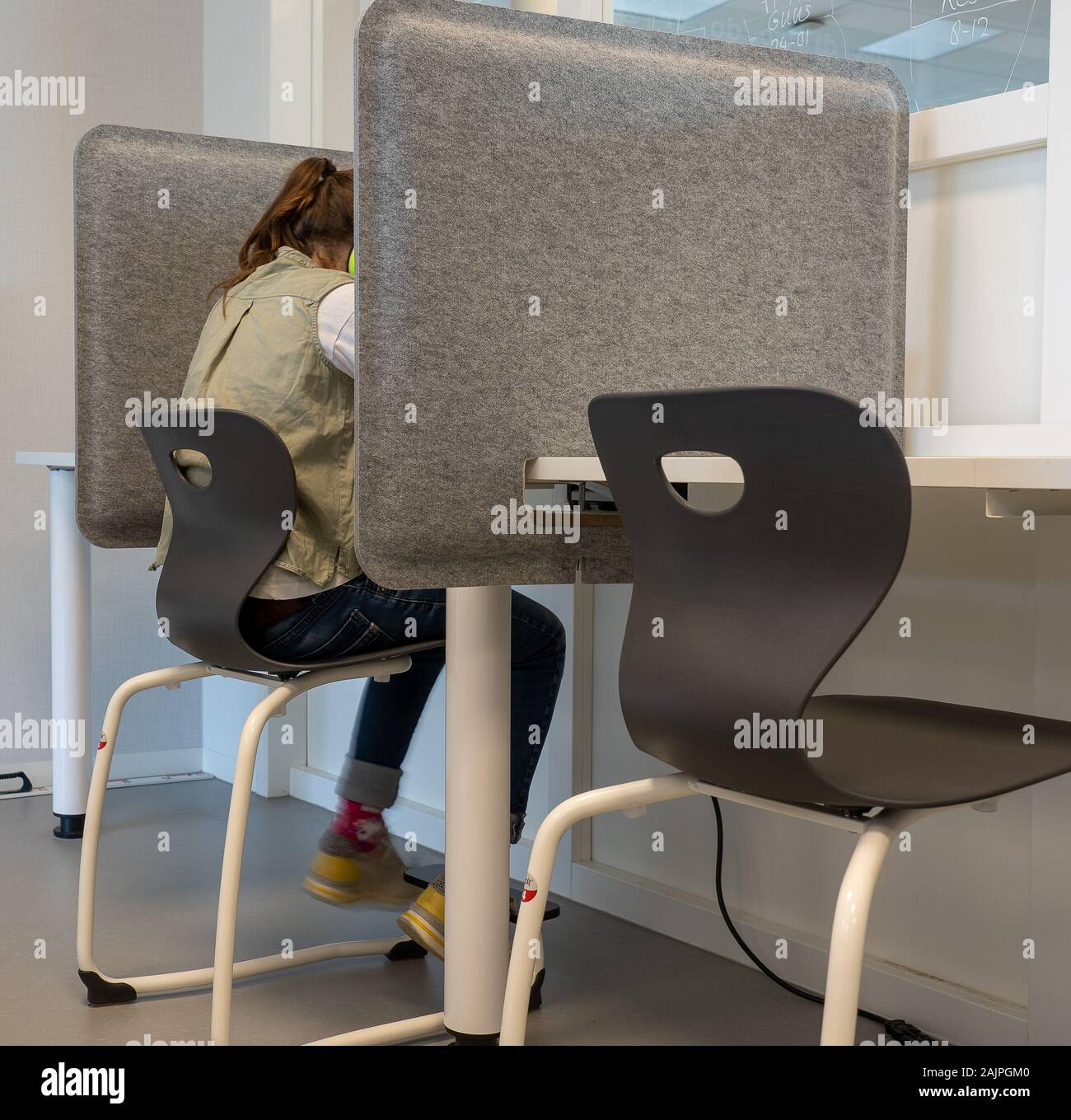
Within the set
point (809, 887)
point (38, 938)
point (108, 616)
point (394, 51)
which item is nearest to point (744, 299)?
point (394, 51)

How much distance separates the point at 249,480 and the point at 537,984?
68cm

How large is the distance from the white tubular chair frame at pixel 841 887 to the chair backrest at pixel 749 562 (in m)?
0.03

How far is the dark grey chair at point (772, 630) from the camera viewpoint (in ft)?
2.44

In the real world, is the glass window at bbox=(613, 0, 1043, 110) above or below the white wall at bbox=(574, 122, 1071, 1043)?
above

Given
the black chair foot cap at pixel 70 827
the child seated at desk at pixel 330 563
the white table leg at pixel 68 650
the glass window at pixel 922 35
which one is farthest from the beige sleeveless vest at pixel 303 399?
the black chair foot cap at pixel 70 827

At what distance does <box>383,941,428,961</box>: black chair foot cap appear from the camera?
5.46ft

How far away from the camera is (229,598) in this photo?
4.35ft

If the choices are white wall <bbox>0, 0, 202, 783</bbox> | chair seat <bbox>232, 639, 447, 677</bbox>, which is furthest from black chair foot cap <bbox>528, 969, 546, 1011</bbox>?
white wall <bbox>0, 0, 202, 783</bbox>

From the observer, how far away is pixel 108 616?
110 inches

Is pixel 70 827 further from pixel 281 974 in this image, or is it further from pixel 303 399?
pixel 303 399

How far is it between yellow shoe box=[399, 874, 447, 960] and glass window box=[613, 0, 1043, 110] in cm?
103

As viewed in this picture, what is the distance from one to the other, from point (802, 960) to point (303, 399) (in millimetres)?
872

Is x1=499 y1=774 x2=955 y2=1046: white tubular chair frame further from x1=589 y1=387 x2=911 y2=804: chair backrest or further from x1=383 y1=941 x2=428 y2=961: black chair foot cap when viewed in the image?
x1=383 y1=941 x2=428 y2=961: black chair foot cap
